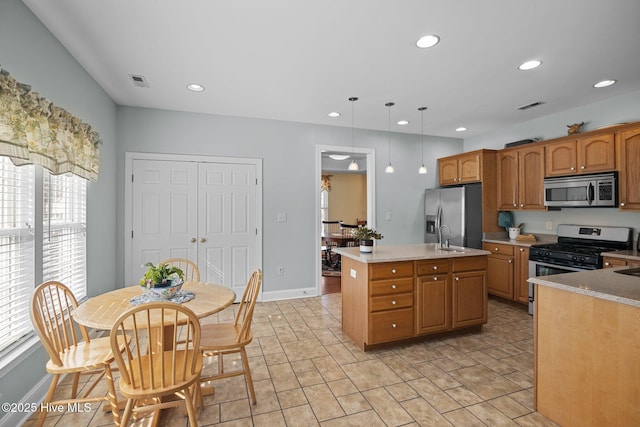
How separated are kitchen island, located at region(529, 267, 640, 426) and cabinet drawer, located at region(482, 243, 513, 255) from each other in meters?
2.24

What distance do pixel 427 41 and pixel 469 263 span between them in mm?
2143

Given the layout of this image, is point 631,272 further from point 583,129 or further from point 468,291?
point 583,129

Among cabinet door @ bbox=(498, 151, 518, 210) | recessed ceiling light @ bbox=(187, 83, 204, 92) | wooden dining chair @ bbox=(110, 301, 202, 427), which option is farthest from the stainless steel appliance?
recessed ceiling light @ bbox=(187, 83, 204, 92)

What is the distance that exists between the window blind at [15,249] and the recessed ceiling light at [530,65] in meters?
4.08

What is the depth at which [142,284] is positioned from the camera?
2.11 meters

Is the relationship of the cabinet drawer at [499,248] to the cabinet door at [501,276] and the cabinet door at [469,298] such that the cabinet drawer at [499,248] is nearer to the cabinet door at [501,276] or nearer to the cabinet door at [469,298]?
the cabinet door at [501,276]

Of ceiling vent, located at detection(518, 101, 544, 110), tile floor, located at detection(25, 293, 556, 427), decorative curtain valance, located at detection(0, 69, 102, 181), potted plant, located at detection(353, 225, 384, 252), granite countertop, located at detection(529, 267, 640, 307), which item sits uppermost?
ceiling vent, located at detection(518, 101, 544, 110)

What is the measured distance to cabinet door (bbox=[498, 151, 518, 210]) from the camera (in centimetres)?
443

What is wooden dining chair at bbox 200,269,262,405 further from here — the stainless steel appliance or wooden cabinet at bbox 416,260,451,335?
the stainless steel appliance

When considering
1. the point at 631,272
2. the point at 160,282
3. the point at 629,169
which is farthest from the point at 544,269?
the point at 160,282

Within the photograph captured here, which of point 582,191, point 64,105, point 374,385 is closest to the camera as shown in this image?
point 374,385

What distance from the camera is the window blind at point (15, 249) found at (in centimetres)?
188

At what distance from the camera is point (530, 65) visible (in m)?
2.82

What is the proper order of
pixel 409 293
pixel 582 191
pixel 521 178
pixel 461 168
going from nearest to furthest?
1. pixel 409 293
2. pixel 582 191
3. pixel 521 178
4. pixel 461 168
